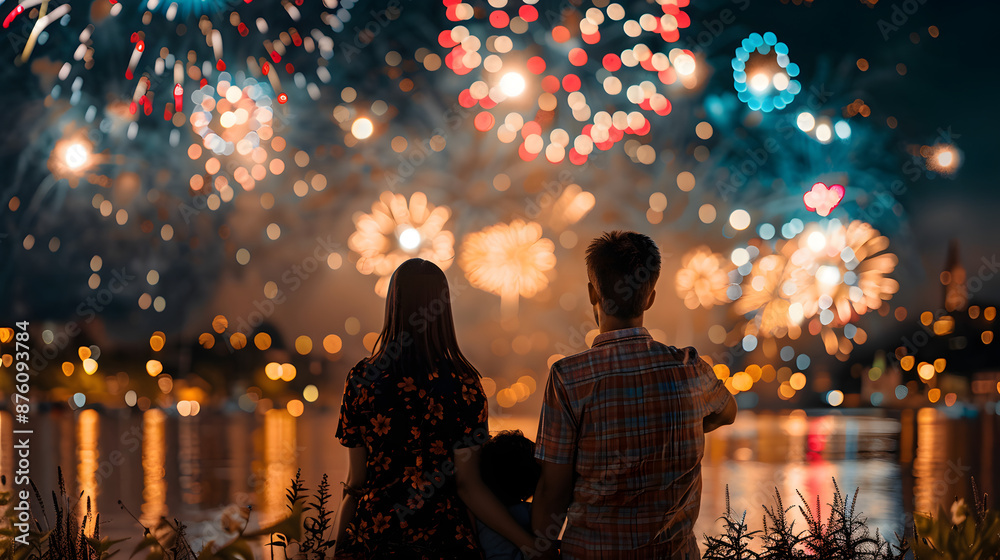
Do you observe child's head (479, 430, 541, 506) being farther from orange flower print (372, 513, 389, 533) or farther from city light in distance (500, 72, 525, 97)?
city light in distance (500, 72, 525, 97)

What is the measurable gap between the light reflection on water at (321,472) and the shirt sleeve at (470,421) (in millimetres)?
6110

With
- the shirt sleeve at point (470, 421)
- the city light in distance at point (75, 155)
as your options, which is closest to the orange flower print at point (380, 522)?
the shirt sleeve at point (470, 421)

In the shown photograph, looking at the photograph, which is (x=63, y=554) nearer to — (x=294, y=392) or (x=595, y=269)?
(x=595, y=269)

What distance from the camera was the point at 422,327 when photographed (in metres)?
2.83

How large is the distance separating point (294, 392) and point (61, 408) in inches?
851

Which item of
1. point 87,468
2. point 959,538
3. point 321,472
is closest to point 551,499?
point 959,538

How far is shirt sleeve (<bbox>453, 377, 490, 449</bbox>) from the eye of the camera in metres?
2.77

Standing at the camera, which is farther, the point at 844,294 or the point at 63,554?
the point at 844,294

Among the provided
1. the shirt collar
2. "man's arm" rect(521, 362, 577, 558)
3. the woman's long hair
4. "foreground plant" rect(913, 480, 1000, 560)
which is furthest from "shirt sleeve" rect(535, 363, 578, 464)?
"foreground plant" rect(913, 480, 1000, 560)

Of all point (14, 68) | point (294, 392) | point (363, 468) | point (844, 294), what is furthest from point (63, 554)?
point (294, 392)

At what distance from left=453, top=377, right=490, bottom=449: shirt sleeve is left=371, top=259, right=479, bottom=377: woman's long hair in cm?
10

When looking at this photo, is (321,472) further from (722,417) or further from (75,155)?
(722,417)

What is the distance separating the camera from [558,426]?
2471 millimetres

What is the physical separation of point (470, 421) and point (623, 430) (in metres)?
0.58
